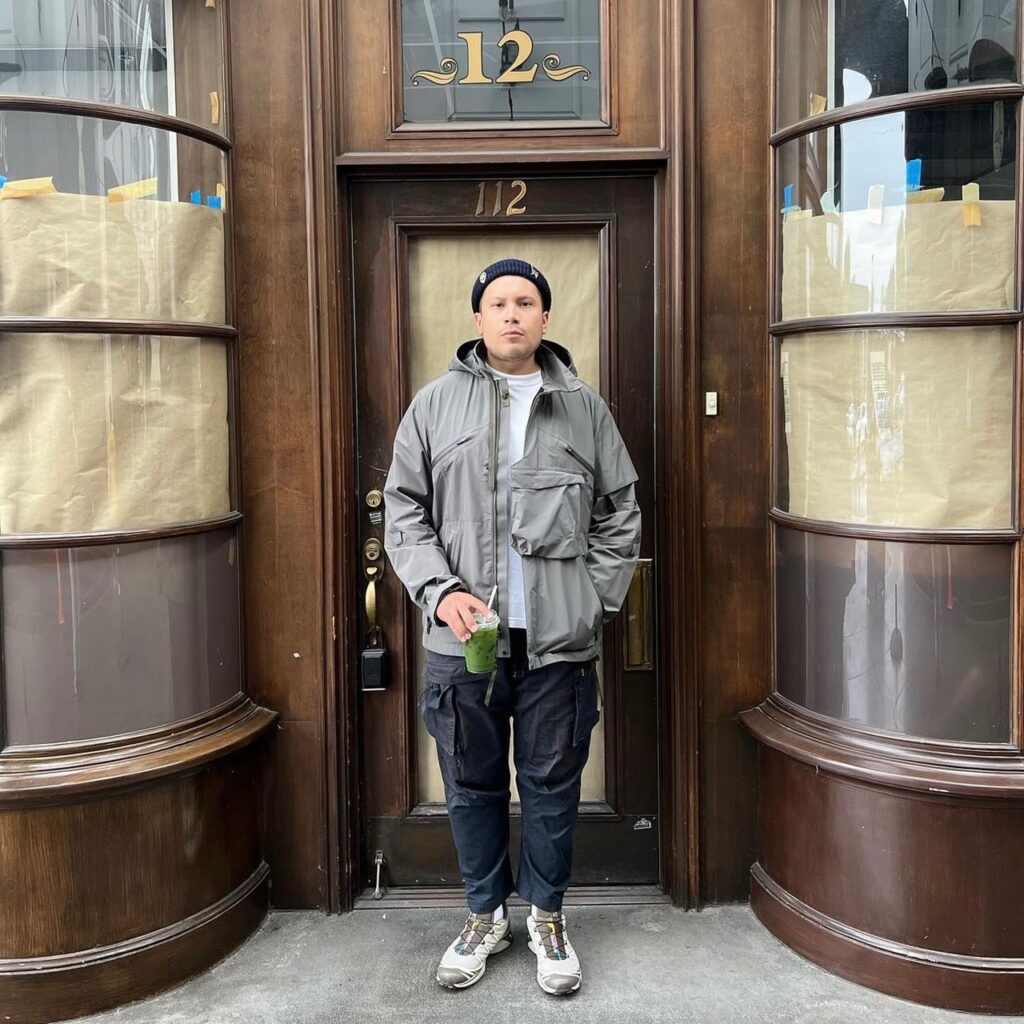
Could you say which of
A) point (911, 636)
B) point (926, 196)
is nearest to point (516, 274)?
point (926, 196)

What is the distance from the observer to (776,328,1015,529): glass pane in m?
2.30

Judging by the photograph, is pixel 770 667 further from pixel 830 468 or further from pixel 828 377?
pixel 828 377

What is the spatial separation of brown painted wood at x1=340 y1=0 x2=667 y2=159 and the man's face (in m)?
0.55

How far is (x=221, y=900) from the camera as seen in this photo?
257 cm

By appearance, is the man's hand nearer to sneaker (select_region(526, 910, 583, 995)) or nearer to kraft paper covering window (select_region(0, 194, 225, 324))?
sneaker (select_region(526, 910, 583, 995))

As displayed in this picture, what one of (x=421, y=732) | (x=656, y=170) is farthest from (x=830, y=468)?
(x=421, y=732)

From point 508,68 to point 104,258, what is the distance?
4.12 feet

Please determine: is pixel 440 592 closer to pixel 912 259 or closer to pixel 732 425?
pixel 732 425

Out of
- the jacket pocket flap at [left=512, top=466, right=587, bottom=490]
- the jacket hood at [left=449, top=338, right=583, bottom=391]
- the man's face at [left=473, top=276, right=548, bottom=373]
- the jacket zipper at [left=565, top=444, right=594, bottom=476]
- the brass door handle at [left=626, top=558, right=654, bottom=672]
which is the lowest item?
the brass door handle at [left=626, top=558, right=654, bottom=672]

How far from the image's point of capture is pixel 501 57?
8.77 feet

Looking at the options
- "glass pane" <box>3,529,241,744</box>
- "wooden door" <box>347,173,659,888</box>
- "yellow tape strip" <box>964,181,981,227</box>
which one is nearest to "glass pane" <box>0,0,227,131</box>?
"wooden door" <box>347,173,659,888</box>

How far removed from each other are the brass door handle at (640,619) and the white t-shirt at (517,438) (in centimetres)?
58

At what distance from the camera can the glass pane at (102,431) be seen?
2.31 meters

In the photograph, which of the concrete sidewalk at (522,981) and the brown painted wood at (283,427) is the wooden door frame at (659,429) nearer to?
the brown painted wood at (283,427)
